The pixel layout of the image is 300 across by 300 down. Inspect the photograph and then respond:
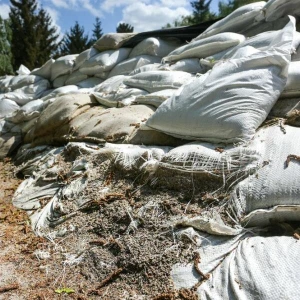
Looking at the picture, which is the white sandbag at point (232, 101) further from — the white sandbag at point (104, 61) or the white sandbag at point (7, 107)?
the white sandbag at point (7, 107)

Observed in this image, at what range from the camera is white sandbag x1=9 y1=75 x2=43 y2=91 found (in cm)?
490

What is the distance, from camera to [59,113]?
3.32 meters

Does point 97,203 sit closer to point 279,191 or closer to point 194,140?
point 194,140

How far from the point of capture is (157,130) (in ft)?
7.86

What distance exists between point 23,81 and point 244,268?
14.1 ft

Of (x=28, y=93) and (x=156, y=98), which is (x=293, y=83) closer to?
(x=156, y=98)

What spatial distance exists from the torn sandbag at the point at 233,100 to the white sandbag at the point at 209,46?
96 centimetres

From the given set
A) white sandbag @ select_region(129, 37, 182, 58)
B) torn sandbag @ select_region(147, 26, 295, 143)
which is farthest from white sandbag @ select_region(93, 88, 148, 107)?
white sandbag @ select_region(129, 37, 182, 58)

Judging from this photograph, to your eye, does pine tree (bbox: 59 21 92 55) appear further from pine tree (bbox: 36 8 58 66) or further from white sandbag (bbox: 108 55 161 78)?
white sandbag (bbox: 108 55 161 78)

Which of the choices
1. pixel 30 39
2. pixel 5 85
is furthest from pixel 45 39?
Result: pixel 5 85

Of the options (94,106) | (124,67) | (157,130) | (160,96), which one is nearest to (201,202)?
(157,130)

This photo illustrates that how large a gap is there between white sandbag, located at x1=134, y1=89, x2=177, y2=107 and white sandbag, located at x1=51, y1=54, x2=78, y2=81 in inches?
80.5

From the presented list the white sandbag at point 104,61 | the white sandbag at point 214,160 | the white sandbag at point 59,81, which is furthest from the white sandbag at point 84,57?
the white sandbag at point 214,160

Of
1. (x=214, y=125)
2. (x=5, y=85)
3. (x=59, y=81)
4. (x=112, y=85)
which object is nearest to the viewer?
(x=214, y=125)
